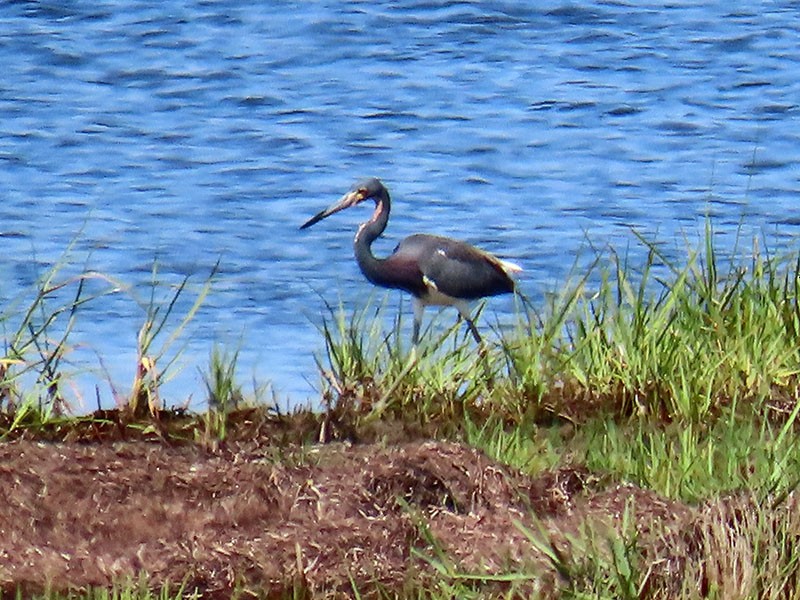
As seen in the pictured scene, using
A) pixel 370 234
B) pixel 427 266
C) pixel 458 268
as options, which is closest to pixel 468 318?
pixel 458 268

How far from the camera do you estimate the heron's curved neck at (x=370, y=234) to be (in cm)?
896

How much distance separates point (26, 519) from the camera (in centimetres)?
512

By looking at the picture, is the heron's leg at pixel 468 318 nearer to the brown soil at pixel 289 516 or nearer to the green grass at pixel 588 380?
the green grass at pixel 588 380

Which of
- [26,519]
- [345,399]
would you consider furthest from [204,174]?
[26,519]

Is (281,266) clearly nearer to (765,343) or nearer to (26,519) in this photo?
(765,343)

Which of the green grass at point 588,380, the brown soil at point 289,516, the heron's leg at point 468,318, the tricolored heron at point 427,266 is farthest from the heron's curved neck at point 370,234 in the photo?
the brown soil at point 289,516

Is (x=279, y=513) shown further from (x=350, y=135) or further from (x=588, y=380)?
(x=350, y=135)

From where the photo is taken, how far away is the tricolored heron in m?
8.61

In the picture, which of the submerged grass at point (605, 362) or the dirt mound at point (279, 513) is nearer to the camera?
the dirt mound at point (279, 513)

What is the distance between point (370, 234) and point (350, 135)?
3.92 m

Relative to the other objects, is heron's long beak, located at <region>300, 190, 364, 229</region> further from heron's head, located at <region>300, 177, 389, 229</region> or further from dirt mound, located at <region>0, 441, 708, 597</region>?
dirt mound, located at <region>0, 441, 708, 597</region>

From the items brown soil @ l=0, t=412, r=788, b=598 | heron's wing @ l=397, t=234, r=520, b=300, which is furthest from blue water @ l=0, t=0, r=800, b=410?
brown soil @ l=0, t=412, r=788, b=598

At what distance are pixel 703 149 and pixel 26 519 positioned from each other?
849 centimetres

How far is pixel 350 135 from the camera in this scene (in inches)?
512
